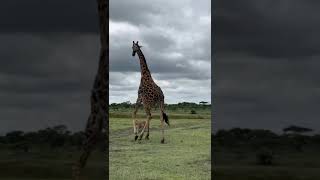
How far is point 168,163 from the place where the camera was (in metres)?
16.7

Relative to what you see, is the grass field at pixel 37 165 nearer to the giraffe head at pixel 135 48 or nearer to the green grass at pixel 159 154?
the green grass at pixel 159 154

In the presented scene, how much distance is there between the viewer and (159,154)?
17656 mm

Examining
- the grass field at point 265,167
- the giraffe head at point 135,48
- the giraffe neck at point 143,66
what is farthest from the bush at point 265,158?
the giraffe head at point 135,48

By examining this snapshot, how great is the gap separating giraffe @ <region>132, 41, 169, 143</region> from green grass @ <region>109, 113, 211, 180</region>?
0.57 metres

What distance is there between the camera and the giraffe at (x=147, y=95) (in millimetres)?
19530

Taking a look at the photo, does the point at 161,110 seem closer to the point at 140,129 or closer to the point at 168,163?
the point at 140,129

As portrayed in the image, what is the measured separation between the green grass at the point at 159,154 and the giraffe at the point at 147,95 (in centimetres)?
57

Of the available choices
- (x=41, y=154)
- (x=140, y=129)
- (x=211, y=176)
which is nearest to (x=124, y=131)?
(x=140, y=129)

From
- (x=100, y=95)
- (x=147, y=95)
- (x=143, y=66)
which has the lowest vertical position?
(x=100, y=95)

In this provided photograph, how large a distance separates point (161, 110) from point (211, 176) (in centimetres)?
462

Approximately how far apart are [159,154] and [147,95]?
9.25ft

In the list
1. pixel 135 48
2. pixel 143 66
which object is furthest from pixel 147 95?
pixel 135 48

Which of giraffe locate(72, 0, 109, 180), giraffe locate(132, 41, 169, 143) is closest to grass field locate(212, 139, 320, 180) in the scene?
giraffe locate(132, 41, 169, 143)

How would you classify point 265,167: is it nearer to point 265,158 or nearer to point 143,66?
point 265,158
